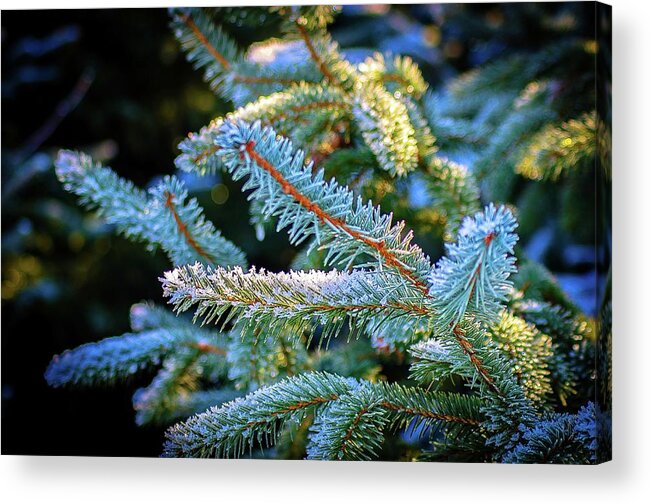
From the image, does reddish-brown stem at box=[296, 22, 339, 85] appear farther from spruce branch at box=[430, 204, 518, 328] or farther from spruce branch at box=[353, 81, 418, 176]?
spruce branch at box=[430, 204, 518, 328]

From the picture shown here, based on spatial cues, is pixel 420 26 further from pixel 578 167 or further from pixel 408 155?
pixel 408 155

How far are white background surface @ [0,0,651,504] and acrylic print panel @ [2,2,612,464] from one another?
32 mm

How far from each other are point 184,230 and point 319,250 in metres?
0.14

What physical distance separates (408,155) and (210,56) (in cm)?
31

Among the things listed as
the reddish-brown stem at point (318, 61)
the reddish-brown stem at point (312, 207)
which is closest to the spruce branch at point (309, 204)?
the reddish-brown stem at point (312, 207)

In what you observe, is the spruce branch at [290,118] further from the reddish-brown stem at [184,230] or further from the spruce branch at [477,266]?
the spruce branch at [477,266]

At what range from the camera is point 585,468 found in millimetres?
884

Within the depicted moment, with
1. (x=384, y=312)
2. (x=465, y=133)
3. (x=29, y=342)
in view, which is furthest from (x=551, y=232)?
(x=29, y=342)

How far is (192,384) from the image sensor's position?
84 centimetres

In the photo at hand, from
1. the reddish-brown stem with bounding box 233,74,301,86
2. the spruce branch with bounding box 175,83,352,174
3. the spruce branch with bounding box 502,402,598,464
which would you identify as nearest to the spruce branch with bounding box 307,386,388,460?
the spruce branch with bounding box 502,402,598,464

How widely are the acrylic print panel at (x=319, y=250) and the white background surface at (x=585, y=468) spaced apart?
32 mm

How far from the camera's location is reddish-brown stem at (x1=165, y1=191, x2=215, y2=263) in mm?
729

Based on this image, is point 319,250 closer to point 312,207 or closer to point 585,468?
point 312,207

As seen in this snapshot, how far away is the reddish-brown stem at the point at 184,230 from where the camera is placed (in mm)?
729
